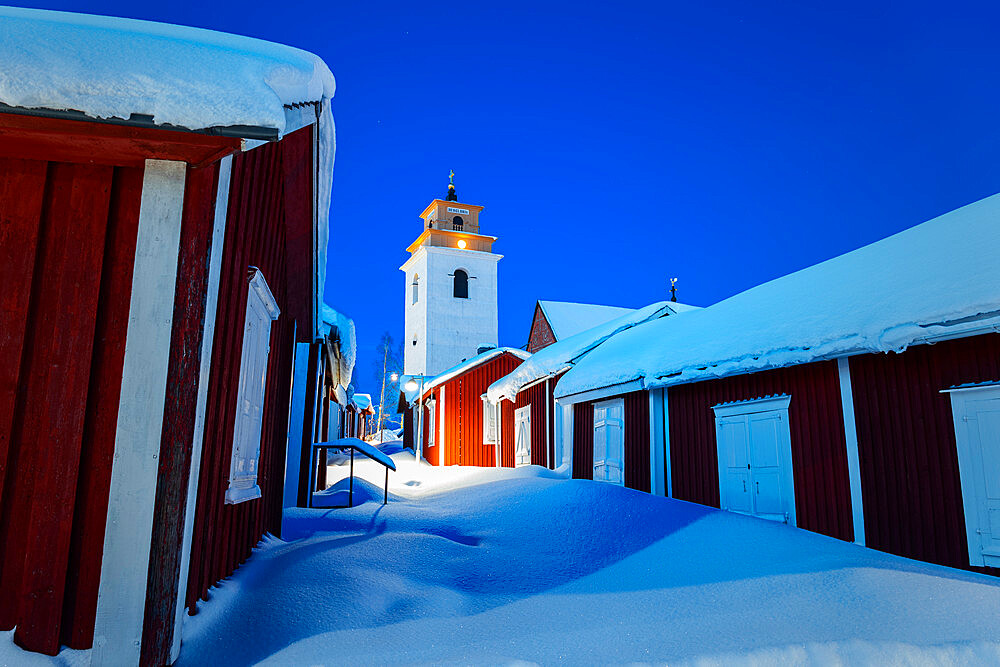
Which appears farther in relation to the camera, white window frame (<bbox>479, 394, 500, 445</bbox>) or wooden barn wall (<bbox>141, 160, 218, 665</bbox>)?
white window frame (<bbox>479, 394, 500, 445</bbox>)

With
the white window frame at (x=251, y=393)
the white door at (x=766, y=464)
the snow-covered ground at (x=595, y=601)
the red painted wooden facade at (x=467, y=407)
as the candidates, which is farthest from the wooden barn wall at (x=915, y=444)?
the red painted wooden facade at (x=467, y=407)

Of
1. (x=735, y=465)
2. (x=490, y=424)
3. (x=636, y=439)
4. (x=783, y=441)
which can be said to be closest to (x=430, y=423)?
(x=490, y=424)

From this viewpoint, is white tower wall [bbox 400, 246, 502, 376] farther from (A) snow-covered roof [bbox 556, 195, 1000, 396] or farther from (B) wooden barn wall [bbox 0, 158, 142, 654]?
(B) wooden barn wall [bbox 0, 158, 142, 654]

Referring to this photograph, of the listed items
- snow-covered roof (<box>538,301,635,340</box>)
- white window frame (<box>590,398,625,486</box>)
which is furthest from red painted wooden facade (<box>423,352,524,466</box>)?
white window frame (<box>590,398,625,486</box>)

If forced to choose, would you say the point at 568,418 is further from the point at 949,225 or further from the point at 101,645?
the point at 101,645

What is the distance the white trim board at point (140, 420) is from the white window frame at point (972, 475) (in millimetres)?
6961

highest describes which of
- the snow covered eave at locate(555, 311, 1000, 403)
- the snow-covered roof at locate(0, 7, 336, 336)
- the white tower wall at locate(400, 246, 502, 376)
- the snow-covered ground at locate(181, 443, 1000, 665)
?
the white tower wall at locate(400, 246, 502, 376)

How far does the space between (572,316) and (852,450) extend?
2146 cm

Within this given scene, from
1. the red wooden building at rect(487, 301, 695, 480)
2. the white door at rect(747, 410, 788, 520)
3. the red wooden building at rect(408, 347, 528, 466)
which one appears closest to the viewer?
the white door at rect(747, 410, 788, 520)

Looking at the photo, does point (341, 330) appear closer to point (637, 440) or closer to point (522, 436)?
point (637, 440)

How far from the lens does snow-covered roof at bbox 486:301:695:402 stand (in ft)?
50.1

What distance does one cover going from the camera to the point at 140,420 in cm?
279

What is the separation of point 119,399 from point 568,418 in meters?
12.0

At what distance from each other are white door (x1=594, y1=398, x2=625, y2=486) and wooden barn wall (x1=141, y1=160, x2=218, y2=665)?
9.61 meters
